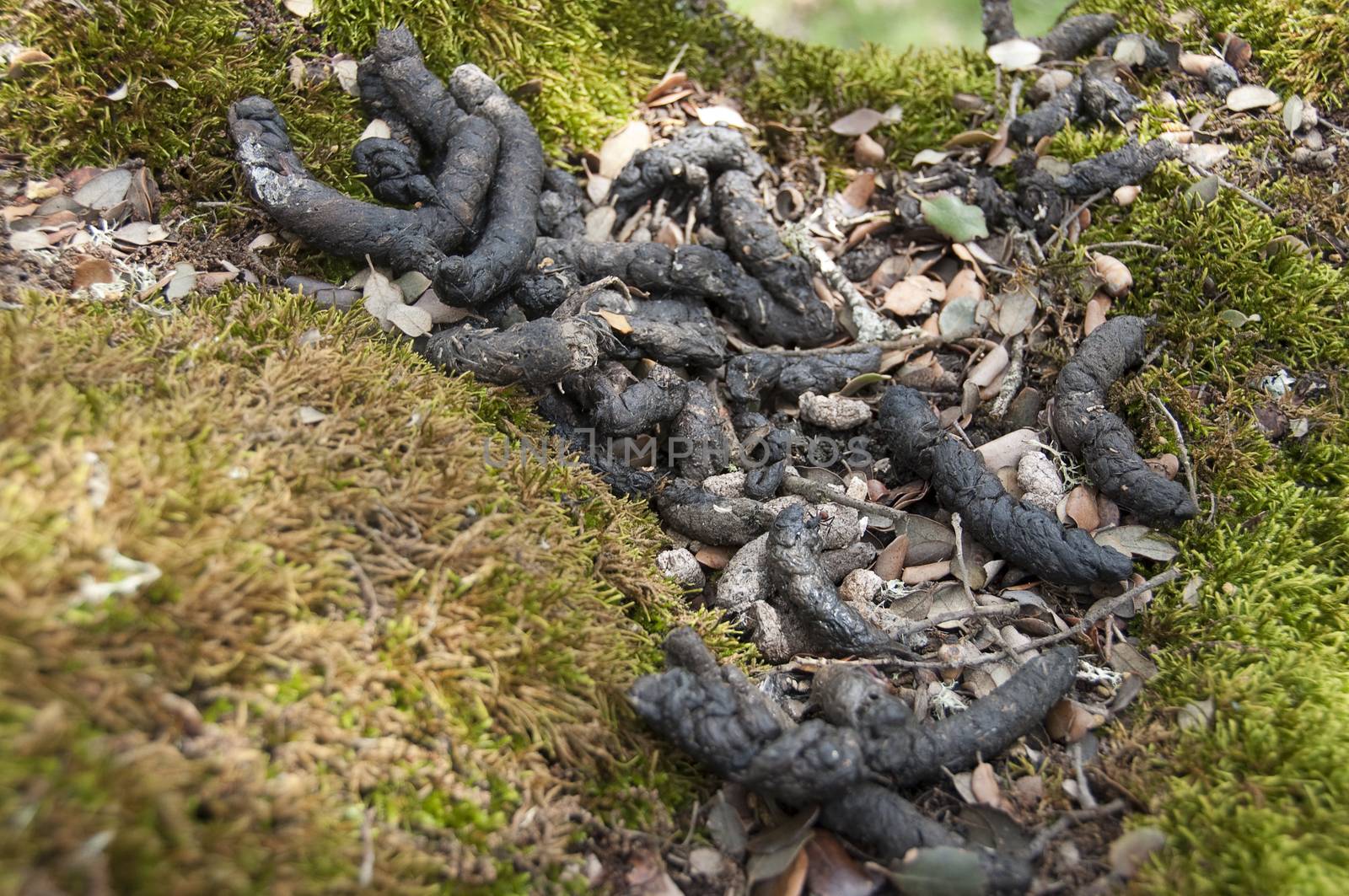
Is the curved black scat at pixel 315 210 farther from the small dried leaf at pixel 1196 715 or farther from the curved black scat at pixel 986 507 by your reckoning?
the small dried leaf at pixel 1196 715

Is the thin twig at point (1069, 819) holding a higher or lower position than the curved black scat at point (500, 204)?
lower

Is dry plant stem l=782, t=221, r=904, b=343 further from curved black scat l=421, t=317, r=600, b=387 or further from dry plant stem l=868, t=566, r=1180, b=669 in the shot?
dry plant stem l=868, t=566, r=1180, b=669

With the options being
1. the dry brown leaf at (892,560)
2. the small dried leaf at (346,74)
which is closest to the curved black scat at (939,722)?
the dry brown leaf at (892,560)

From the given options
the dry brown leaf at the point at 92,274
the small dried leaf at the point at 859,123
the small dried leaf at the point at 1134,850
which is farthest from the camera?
the small dried leaf at the point at 859,123

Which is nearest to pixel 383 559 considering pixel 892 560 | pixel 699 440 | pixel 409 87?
pixel 699 440

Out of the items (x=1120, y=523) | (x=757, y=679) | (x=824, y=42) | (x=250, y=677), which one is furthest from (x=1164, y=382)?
(x=250, y=677)

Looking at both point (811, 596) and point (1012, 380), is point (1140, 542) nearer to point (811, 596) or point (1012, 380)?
point (1012, 380)

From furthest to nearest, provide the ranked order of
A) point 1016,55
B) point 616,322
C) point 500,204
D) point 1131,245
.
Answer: point 1016,55
point 1131,245
point 500,204
point 616,322
